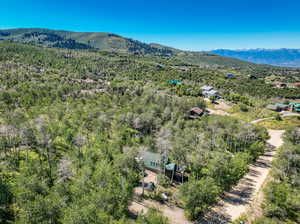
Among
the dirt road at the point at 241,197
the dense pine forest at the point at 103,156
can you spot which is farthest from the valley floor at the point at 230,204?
the dense pine forest at the point at 103,156

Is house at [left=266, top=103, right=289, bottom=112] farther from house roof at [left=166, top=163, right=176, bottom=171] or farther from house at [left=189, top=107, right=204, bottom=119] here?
house roof at [left=166, top=163, right=176, bottom=171]

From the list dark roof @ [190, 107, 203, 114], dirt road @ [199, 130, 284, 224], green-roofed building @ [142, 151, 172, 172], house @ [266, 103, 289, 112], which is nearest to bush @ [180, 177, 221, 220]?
dirt road @ [199, 130, 284, 224]

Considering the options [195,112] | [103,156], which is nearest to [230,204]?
[103,156]

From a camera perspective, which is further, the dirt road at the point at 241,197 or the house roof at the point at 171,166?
the house roof at the point at 171,166

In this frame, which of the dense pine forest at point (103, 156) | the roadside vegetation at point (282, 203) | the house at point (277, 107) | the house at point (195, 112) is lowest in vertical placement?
the roadside vegetation at point (282, 203)

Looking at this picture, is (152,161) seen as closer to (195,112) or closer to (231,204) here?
(231,204)

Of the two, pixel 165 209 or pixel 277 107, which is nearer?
pixel 165 209

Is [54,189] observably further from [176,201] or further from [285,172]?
[285,172]

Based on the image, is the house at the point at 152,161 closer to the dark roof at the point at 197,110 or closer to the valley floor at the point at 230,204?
the valley floor at the point at 230,204
